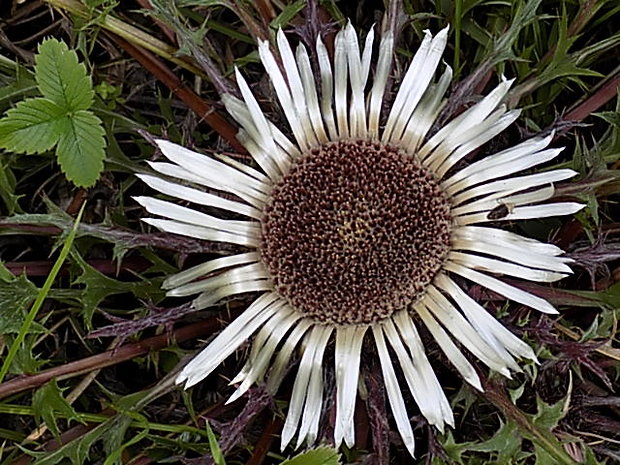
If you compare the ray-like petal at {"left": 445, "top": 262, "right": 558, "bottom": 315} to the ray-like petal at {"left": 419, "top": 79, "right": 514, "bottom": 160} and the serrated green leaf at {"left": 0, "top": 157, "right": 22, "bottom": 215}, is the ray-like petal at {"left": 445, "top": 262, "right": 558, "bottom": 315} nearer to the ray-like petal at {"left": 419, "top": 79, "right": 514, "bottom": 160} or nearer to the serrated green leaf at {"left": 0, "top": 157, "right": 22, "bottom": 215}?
the ray-like petal at {"left": 419, "top": 79, "right": 514, "bottom": 160}

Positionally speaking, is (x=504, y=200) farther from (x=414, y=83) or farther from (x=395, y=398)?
(x=395, y=398)

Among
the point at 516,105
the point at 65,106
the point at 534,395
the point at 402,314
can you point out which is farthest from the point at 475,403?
the point at 65,106

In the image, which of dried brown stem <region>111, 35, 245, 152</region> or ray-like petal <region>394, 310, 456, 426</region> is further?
dried brown stem <region>111, 35, 245, 152</region>

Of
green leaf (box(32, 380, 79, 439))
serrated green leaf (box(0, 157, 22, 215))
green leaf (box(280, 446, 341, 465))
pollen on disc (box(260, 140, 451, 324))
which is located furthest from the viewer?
serrated green leaf (box(0, 157, 22, 215))

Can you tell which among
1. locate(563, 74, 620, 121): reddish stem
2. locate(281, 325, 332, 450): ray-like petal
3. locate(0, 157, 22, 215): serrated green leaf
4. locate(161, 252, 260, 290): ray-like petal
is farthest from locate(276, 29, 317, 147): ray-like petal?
locate(0, 157, 22, 215): serrated green leaf

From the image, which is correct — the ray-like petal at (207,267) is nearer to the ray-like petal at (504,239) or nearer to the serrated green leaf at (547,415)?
the ray-like petal at (504,239)

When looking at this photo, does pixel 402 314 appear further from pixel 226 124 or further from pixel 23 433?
pixel 23 433

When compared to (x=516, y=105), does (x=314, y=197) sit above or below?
below
